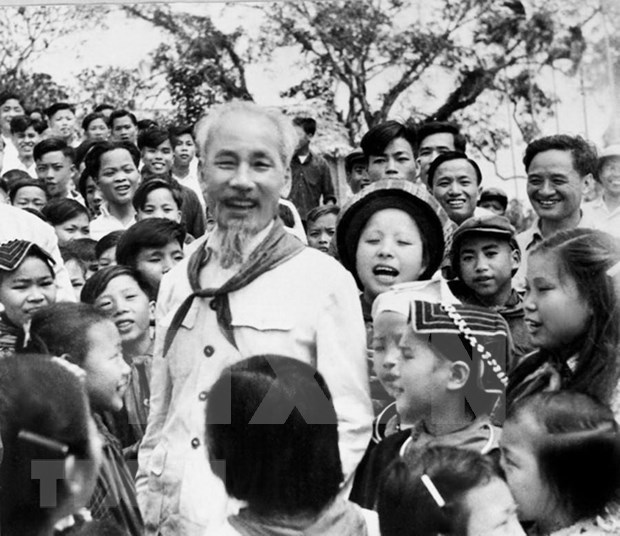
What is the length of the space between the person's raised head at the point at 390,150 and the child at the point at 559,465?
3.14 ft

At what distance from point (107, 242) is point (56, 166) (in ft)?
2.63

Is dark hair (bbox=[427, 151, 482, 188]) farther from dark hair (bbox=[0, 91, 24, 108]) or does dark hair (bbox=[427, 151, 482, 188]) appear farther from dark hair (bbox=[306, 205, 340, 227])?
dark hair (bbox=[0, 91, 24, 108])

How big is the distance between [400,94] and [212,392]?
1.27m

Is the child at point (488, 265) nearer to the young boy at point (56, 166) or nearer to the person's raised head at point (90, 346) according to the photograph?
the person's raised head at point (90, 346)

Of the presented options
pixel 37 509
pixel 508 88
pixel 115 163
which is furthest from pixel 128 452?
pixel 508 88

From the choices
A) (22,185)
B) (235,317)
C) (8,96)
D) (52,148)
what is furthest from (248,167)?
(52,148)

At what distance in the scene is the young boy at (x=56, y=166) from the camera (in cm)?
422

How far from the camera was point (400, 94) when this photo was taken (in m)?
3.84

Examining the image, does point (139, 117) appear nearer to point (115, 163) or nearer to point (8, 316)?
point (115, 163)

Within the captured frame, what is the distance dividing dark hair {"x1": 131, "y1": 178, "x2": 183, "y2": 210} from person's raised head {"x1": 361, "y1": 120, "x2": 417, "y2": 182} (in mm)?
516

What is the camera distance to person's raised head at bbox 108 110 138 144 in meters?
3.85

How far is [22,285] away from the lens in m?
3.34

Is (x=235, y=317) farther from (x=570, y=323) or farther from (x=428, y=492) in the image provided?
(x=570, y=323)

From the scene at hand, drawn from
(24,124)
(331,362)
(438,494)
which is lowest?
(438,494)
